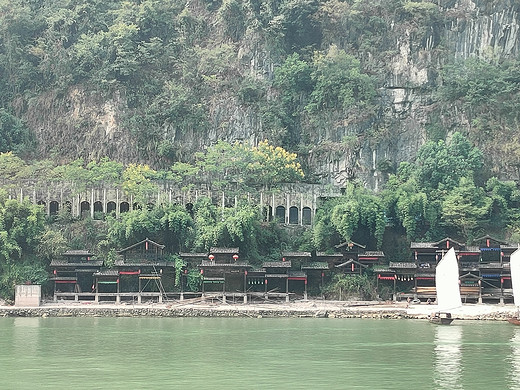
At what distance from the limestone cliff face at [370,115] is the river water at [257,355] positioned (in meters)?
30.2

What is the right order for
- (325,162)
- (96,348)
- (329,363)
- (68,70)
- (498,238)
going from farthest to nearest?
1. (68,70)
2. (325,162)
3. (498,238)
4. (96,348)
5. (329,363)

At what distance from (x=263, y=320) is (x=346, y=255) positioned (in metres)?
13.0

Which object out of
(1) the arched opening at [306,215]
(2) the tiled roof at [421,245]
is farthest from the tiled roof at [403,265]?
(1) the arched opening at [306,215]

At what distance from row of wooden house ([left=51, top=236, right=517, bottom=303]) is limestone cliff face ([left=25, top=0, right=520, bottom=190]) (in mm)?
16616

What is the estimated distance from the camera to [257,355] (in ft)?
Result: 139

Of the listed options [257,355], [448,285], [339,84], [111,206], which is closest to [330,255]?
[448,285]

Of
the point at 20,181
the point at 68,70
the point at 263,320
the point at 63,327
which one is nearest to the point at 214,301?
the point at 263,320

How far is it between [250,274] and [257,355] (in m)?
25.6

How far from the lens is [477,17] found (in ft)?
303

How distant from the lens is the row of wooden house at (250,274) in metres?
67.7

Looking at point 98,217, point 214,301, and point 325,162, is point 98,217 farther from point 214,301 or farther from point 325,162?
point 325,162

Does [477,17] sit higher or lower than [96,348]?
higher

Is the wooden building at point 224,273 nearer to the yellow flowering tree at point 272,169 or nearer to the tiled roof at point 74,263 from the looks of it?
the tiled roof at point 74,263

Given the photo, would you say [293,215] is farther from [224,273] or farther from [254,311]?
[254,311]
